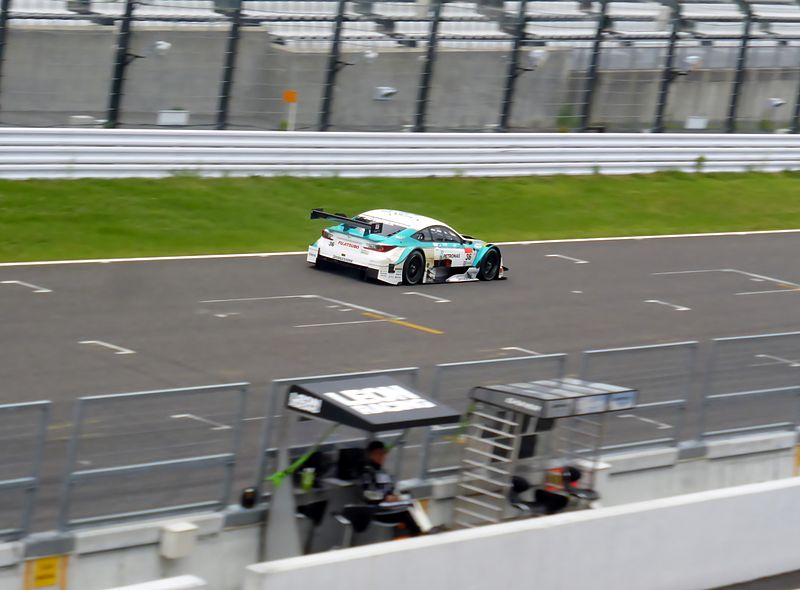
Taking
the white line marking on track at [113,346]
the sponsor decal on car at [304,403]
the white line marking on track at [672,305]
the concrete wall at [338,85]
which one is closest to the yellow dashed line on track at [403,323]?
the white line marking on track at [113,346]

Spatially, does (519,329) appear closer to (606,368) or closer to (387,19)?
(606,368)

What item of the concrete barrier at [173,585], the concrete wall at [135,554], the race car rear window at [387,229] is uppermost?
the race car rear window at [387,229]

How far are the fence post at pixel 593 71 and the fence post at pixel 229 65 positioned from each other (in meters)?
9.25

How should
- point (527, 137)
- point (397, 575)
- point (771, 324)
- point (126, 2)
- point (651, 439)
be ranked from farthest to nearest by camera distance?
point (527, 137)
point (126, 2)
point (771, 324)
point (651, 439)
point (397, 575)

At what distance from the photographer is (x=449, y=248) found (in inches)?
832

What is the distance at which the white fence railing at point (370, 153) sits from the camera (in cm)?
2284

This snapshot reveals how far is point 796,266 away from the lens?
25.3 meters

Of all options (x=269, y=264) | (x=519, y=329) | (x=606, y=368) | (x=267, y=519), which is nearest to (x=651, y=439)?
(x=606, y=368)

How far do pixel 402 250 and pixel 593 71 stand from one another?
1198 centimetres

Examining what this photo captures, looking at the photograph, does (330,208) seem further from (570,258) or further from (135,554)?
(135,554)

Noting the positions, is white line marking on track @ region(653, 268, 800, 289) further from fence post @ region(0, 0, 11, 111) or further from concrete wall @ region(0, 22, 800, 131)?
fence post @ region(0, 0, 11, 111)

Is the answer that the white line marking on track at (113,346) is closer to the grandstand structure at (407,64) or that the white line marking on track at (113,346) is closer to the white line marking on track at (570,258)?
the grandstand structure at (407,64)

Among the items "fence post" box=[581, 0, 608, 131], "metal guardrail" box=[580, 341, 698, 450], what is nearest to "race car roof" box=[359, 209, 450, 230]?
"metal guardrail" box=[580, 341, 698, 450]

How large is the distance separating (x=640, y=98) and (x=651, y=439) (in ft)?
66.1
